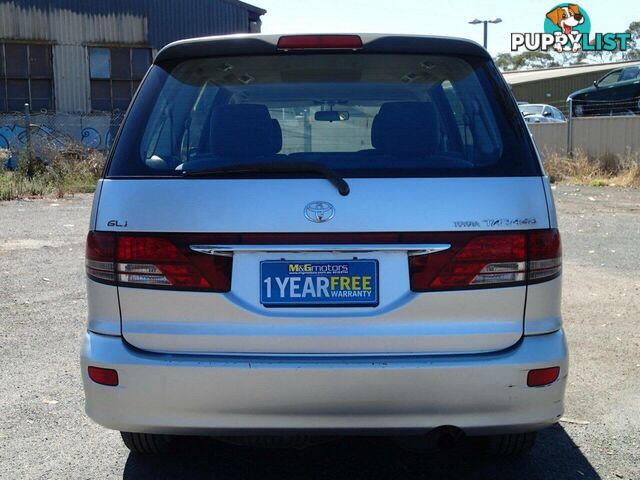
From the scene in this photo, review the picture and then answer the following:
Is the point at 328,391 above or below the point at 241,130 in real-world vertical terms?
below

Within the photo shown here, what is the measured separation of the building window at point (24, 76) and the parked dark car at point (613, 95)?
15831 millimetres

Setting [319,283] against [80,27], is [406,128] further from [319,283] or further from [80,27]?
[80,27]

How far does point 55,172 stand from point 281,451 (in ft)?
46.1

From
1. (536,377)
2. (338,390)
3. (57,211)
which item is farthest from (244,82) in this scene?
(57,211)

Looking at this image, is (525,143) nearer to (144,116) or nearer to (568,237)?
(144,116)

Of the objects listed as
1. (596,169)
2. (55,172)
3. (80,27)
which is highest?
(80,27)

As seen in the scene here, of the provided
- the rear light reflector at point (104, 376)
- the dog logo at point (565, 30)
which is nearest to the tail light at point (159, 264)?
the rear light reflector at point (104, 376)

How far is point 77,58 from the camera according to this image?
82.8 ft

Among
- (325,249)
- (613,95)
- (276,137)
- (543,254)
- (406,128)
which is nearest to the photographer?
(325,249)

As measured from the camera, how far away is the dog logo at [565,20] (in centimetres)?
4259

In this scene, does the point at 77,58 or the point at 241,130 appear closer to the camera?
the point at 241,130

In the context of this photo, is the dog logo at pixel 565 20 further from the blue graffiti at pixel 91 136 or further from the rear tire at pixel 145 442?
the rear tire at pixel 145 442

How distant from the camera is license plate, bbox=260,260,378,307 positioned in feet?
9.34

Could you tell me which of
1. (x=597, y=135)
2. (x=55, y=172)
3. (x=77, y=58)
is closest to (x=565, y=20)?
(x=597, y=135)
